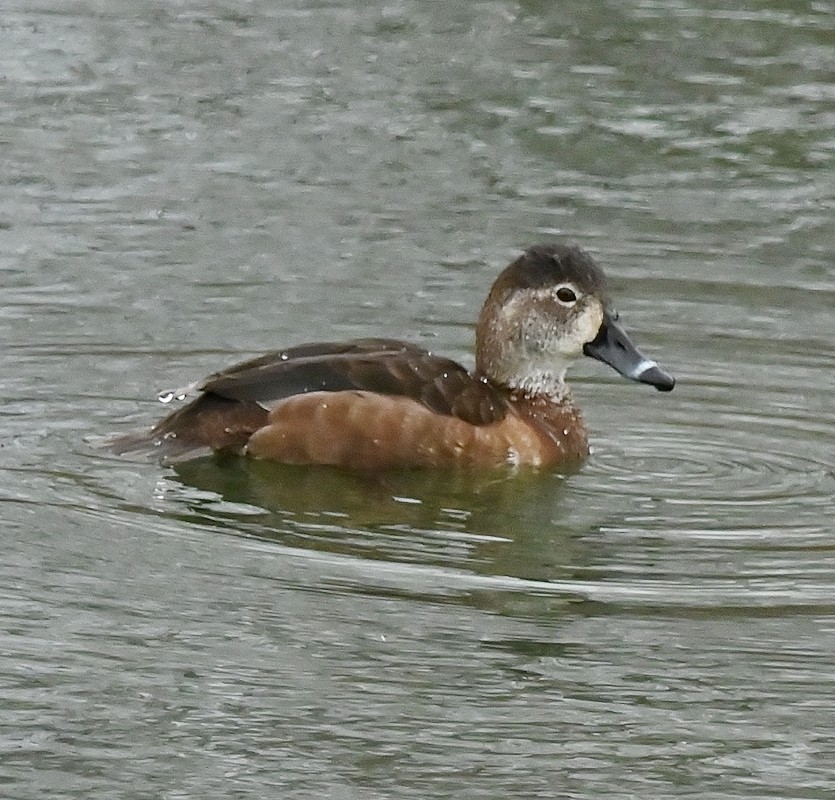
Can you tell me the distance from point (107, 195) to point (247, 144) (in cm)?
111

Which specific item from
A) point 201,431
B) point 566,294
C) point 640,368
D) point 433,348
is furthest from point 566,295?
point 201,431

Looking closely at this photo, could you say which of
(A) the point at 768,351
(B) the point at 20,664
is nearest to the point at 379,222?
(A) the point at 768,351

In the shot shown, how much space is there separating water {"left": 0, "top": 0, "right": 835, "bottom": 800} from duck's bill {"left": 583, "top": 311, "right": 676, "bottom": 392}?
29 centimetres

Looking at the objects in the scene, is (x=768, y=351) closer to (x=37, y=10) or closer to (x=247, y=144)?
(x=247, y=144)

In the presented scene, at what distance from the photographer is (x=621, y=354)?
353 inches

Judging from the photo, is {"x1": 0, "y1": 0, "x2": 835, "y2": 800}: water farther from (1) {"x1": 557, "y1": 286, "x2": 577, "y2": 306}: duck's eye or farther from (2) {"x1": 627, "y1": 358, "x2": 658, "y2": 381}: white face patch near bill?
(1) {"x1": 557, "y1": 286, "x2": 577, "y2": 306}: duck's eye

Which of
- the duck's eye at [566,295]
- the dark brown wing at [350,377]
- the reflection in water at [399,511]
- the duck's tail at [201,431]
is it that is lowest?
the reflection in water at [399,511]

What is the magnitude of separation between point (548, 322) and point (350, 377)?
0.96 metres

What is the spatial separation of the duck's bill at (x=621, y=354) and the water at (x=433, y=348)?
29cm

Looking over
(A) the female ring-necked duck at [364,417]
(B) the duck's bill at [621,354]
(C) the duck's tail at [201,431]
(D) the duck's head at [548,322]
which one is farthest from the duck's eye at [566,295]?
(C) the duck's tail at [201,431]

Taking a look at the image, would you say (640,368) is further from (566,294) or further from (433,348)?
(433,348)

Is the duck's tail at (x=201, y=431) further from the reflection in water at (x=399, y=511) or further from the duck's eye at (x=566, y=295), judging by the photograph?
the duck's eye at (x=566, y=295)

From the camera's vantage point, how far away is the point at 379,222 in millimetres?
11102

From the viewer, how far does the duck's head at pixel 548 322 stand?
8.96m
